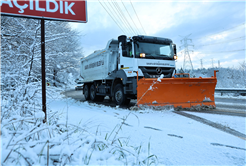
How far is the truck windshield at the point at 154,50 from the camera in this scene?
6.95 meters

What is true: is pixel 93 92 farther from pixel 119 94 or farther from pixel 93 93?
pixel 119 94

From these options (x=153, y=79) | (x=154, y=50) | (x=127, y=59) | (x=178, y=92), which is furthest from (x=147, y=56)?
(x=178, y=92)

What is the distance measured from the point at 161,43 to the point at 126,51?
5.15ft

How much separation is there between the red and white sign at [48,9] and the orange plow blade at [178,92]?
394 centimetres

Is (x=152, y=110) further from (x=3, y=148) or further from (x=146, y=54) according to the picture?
(x=3, y=148)

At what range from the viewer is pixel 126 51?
7148mm

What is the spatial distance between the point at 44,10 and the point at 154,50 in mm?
5221

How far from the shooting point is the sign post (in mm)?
2418

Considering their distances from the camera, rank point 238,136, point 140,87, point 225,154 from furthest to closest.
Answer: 1. point 140,87
2. point 238,136
3. point 225,154

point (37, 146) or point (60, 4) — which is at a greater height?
point (60, 4)

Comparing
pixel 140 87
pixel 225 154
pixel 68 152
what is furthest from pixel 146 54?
pixel 68 152

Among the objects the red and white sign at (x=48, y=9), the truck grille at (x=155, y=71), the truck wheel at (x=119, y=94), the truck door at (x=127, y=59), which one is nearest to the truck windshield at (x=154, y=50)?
the truck door at (x=127, y=59)

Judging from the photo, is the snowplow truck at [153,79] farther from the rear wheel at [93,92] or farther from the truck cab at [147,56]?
the rear wheel at [93,92]

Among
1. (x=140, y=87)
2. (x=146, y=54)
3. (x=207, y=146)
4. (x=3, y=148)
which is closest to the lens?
(x=3, y=148)
